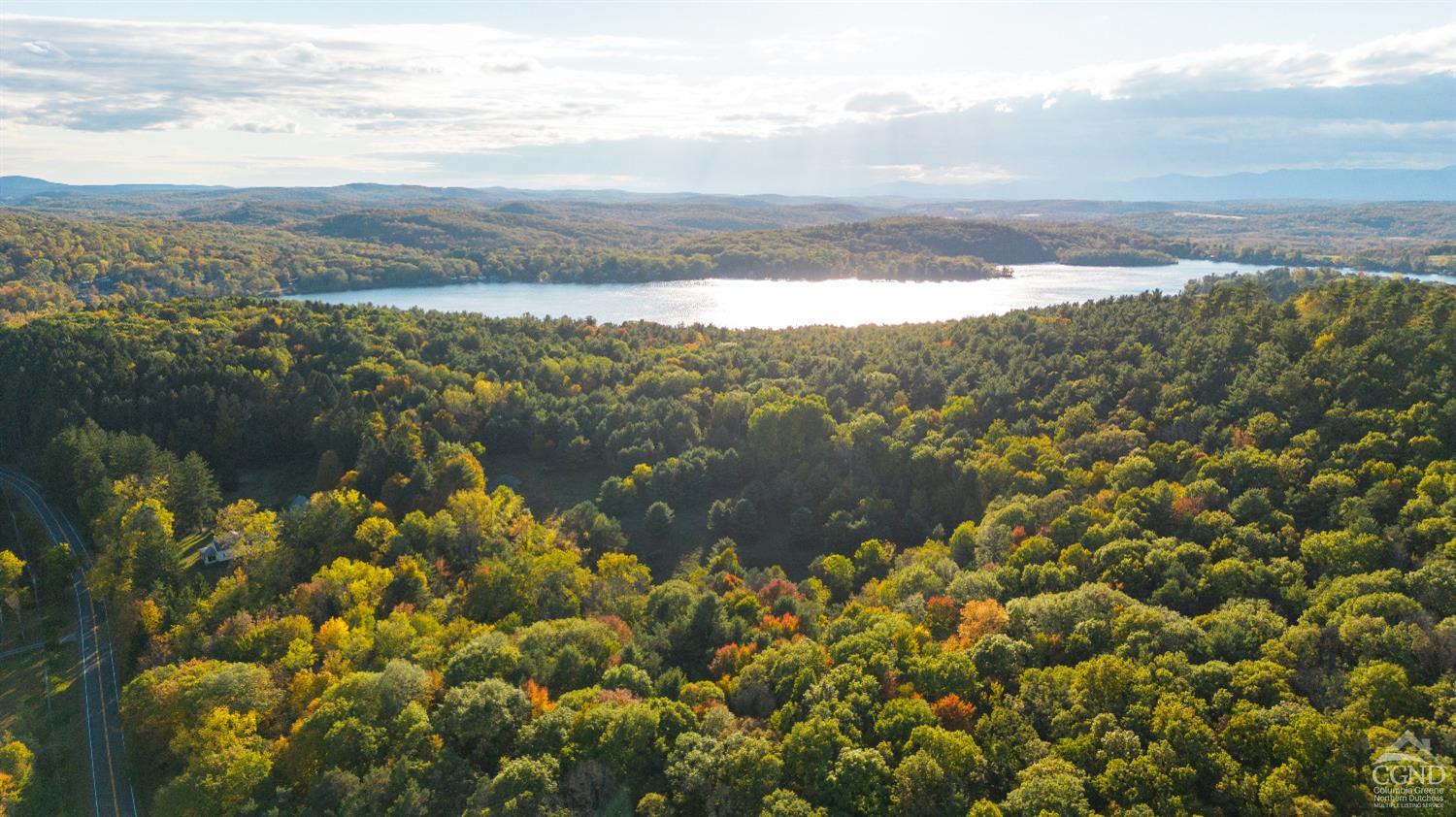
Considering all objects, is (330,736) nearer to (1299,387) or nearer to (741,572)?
(741,572)

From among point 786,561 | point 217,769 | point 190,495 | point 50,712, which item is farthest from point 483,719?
point 190,495

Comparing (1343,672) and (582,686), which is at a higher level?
(1343,672)

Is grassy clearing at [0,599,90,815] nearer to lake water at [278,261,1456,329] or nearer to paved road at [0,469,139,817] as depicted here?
paved road at [0,469,139,817]

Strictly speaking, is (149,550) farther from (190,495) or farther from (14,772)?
(14,772)

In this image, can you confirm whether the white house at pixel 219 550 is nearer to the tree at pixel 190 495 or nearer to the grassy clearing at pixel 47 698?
the tree at pixel 190 495

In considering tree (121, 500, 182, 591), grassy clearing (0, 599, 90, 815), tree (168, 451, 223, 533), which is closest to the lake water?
tree (168, 451, 223, 533)

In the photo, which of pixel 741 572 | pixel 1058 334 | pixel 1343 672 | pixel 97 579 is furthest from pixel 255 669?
pixel 1058 334

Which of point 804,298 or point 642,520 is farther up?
point 804,298
